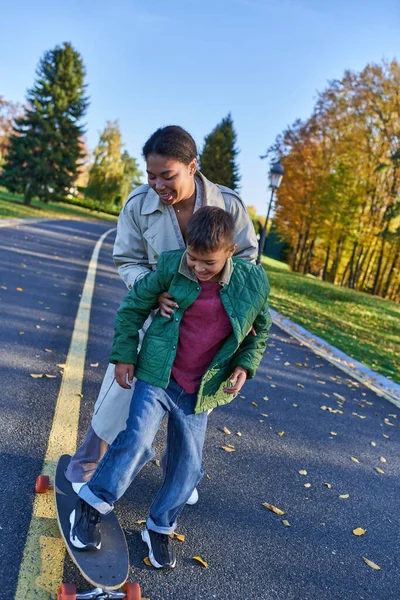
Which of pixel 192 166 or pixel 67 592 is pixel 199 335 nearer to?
pixel 192 166

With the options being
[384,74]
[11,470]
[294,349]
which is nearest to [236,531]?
[11,470]

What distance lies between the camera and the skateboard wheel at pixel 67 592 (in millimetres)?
2125

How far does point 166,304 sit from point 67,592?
1260 millimetres

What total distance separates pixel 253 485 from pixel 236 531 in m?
0.67

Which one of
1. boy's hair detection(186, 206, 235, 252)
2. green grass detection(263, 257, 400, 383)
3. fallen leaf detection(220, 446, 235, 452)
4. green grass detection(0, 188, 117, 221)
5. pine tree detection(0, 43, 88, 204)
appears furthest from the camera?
pine tree detection(0, 43, 88, 204)

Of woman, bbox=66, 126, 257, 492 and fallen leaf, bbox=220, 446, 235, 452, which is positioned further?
fallen leaf, bbox=220, 446, 235, 452

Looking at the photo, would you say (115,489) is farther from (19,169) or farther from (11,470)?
(19,169)

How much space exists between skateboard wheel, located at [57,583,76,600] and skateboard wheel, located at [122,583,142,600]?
231mm

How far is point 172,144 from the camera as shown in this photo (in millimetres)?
2574

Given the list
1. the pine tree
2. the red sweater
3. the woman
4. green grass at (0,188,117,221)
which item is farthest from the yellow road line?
the pine tree

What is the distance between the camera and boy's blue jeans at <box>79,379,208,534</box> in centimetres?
249

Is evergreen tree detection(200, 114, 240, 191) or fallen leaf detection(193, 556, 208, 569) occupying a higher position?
evergreen tree detection(200, 114, 240, 191)

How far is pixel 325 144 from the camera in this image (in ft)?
115

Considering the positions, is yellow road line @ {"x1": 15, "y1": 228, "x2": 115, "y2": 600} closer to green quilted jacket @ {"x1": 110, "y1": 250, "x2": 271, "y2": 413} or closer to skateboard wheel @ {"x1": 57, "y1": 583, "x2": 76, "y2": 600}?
skateboard wheel @ {"x1": 57, "y1": 583, "x2": 76, "y2": 600}
